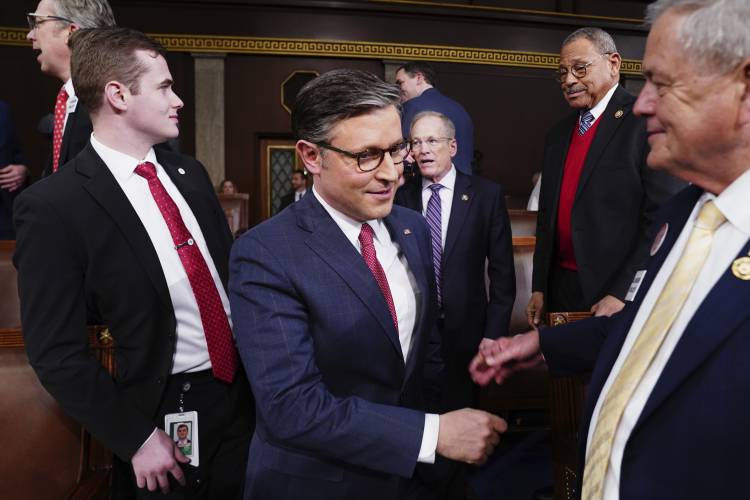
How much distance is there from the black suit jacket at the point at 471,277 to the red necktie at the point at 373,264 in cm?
146

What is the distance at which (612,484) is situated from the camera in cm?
102

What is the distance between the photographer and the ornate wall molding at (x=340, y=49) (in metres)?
8.59

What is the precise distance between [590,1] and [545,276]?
8.03 metres

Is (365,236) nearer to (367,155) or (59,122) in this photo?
(367,155)

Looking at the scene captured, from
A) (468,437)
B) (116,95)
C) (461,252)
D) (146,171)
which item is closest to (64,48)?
(116,95)

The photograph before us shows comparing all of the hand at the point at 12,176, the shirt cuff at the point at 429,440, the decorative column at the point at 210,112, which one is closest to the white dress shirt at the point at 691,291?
the shirt cuff at the point at 429,440

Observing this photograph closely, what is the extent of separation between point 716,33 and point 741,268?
1.11ft

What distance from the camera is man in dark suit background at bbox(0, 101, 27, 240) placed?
2850 mm

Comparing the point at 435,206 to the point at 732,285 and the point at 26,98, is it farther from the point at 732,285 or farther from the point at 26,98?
the point at 26,98

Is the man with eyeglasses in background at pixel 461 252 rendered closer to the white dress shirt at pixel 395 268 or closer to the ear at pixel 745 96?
the white dress shirt at pixel 395 268

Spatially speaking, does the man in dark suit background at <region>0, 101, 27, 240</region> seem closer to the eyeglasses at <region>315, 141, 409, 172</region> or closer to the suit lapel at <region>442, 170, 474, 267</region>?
the suit lapel at <region>442, 170, 474, 267</region>

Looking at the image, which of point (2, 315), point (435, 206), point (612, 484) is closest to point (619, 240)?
point (435, 206)

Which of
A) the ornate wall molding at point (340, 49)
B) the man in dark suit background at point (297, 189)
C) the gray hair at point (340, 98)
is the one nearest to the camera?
the gray hair at point (340, 98)

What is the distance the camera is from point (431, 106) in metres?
3.99
